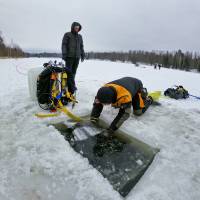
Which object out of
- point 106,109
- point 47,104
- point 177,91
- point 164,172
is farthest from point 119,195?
point 177,91

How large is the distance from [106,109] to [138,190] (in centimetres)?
228

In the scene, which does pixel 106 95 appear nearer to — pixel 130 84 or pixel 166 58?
pixel 130 84

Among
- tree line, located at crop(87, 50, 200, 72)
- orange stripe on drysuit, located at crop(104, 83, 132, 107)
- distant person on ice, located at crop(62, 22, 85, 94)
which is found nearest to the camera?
orange stripe on drysuit, located at crop(104, 83, 132, 107)

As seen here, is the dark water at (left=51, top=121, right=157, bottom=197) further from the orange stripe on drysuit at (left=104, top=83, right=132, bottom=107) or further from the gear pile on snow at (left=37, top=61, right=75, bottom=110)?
the gear pile on snow at (left=37, top=61, right=75, bottom=110)

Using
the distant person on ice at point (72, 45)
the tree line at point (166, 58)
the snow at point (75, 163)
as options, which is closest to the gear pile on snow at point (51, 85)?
the snow at point (75, 163)

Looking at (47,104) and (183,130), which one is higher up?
(47,104)

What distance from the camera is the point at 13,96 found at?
4836 millimetres

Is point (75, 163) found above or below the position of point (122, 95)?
below

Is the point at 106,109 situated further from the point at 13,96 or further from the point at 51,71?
the point at 13,96

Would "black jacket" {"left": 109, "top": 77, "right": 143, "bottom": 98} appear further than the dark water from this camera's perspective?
Yes

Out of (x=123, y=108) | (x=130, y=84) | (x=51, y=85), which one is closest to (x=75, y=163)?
(x=123, y=108)

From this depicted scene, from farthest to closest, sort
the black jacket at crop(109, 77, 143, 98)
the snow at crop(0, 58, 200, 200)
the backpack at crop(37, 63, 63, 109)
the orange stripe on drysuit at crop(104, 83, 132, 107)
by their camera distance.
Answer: the backpack at crop(37, 63, 63, 109)
the black jacket at crop(109, 77, 143, 98)
the orange stripe on drysuit at crop(104, 83, 132, 107)
the snow at crop(0, 58, 200, 200)

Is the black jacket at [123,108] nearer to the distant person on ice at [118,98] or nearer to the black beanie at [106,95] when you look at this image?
the distant person on ice at [118,98]

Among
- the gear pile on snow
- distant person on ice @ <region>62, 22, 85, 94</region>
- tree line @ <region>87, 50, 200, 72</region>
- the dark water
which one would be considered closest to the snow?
the dark water
